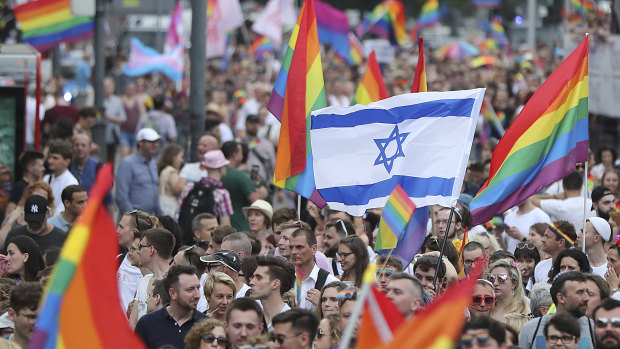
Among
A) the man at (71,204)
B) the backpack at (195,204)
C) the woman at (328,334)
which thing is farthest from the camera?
the backpack at (195,204)

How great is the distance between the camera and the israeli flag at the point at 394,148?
9.31 m

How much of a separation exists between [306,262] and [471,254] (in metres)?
1.29

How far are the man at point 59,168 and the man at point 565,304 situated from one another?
616 cm

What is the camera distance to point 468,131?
9.37 m

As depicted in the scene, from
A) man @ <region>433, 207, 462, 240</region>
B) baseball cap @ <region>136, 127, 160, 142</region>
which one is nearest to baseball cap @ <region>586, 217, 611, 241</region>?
man @ <region>433, 207, 462, 240</region>

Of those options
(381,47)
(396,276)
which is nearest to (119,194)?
(396,276)

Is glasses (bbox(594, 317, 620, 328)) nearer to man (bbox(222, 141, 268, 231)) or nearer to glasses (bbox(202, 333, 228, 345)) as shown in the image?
glasses (bbox(202, 333, 228, 345))

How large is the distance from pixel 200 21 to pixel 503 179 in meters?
6.02

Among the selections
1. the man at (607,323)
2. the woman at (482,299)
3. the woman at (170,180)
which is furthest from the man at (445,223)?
the man at (607,323)

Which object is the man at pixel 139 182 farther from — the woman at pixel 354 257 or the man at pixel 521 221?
the woman at pixel 354 257

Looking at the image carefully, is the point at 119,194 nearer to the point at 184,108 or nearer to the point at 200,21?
the point at 200,21

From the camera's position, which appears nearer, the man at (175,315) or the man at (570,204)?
the man at (175,315)

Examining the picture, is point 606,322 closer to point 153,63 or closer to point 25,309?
point 25,309

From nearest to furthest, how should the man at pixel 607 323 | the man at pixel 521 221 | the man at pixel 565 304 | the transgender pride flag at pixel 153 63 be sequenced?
1. the man at pixel 607 323
2. the man at pixel 565 304
3. the man at pixel 521 221
4. the transgender pride flag at pixel 153 63
